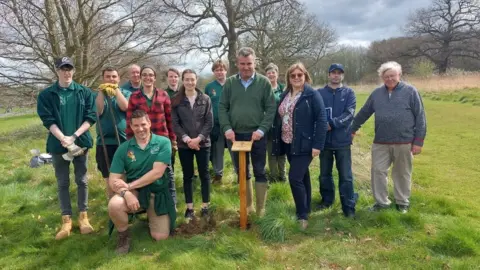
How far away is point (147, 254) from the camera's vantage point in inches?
146

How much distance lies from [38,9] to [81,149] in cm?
831

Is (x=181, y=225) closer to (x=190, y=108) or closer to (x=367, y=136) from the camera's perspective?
(x=190, y=108)

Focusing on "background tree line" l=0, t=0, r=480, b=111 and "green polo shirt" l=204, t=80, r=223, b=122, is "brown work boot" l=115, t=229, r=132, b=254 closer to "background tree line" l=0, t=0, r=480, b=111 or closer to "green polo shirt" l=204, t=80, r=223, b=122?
"green polo shirt" l=204, t=80, r=223, b=122

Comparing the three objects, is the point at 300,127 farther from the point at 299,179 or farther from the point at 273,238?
the point at 273,238

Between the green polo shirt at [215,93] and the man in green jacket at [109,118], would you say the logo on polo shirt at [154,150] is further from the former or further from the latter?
the green polo shirt at [215,93]

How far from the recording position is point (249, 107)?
400 centimetres

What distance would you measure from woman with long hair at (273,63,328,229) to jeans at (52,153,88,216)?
99.9 inches

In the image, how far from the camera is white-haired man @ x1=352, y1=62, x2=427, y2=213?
4.10 metres

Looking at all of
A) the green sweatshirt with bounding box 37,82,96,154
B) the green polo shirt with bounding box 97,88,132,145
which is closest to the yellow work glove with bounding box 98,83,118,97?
the green polo shirt with bounding box 97,88,132,145

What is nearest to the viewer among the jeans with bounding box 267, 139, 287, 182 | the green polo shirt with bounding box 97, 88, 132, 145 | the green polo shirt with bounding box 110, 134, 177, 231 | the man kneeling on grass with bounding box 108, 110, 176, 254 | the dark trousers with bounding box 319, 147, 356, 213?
the man kneeling on grass with bounding box 108, 110, 176, 254

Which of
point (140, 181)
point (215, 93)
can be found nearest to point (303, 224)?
point (140, 181)

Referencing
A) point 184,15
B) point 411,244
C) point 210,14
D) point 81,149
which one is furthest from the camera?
point 210,14

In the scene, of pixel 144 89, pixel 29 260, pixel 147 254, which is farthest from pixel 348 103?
pixel 29 260

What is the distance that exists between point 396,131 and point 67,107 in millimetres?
4106
